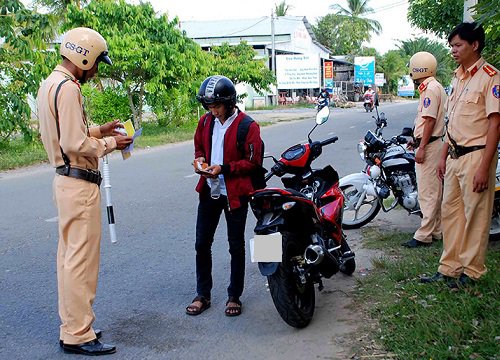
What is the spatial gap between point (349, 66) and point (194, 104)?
38.0 m

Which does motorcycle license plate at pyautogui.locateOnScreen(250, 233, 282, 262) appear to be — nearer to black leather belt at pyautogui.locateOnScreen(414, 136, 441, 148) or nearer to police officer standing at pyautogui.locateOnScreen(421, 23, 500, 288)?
police officer standing at pyautogui.locateOnScreen(421, 23, 500, 288)

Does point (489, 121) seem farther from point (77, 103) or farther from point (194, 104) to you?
point (194, 104)

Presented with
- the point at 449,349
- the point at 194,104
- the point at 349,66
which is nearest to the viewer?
the point at 449,349

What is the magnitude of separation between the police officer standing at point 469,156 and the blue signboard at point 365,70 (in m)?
50.2

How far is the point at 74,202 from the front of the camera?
3619 mm

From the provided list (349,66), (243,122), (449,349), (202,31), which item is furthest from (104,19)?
(349,66)

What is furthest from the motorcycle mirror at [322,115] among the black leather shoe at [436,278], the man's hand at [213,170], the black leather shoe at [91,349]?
the black leather shoe at [91,349]

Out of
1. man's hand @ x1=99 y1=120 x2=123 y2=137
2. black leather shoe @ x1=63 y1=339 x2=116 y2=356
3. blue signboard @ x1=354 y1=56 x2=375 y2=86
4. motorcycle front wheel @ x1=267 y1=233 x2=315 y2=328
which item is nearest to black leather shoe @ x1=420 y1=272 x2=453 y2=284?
motorcycle front wheel @ x1=267 y1=233 x2=315 y2=328

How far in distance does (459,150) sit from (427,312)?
1.19 m

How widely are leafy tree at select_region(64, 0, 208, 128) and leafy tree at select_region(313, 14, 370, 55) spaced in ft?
144

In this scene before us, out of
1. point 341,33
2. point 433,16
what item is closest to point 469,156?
point 433,16

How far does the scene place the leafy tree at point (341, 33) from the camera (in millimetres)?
62031

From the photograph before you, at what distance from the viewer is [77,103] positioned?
353 centimetres

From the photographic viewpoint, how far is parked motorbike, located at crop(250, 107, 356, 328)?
151 inches
